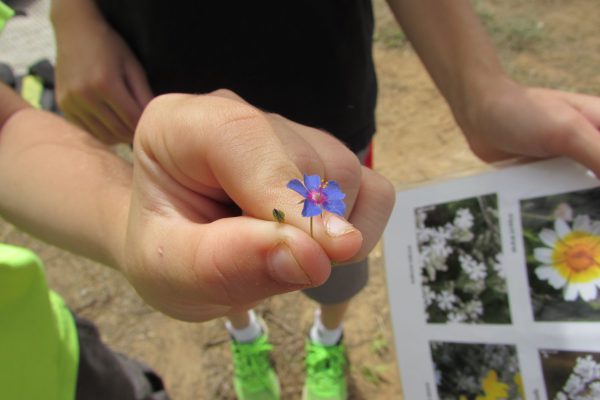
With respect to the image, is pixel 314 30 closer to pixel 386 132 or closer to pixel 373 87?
pixel 373 87

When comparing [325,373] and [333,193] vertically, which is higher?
[333,193]

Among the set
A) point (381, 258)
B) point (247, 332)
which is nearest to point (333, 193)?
point (247, 332)

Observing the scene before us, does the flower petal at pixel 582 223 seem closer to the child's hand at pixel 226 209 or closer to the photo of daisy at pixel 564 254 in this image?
the photo of daisy at pixel 564 254

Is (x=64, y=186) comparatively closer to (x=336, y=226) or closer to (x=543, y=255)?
(x=336, y=226)

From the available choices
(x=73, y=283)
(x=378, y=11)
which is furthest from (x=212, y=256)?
(x=378, y=11)

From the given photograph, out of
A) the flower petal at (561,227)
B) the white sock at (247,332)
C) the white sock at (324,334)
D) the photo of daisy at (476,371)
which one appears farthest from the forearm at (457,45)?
the white sock at (247,332)

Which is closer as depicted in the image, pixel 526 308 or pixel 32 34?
pixel 526 308

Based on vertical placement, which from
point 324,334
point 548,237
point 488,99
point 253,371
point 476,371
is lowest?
point 253,371
